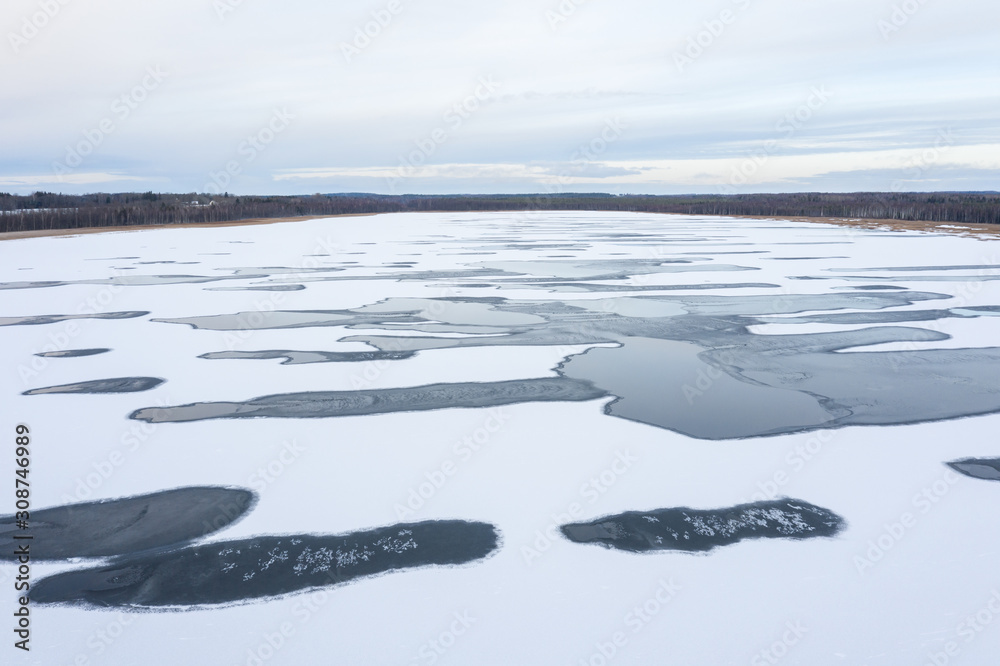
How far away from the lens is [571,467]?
15.5ft

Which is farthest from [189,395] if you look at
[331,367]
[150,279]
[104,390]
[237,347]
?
[150,279]

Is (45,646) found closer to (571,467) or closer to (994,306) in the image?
(571,467)

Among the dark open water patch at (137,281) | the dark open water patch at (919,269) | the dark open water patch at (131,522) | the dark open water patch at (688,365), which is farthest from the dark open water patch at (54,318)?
A: the dark open water patch at (919,269)

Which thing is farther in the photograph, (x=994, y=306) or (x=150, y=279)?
(x=150, y=279)

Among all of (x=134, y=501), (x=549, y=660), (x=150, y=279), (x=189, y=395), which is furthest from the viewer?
(x=150, y=279)

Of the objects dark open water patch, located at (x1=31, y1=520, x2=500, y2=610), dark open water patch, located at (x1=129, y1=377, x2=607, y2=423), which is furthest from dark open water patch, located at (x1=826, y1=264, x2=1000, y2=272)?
dark open water patch, located at (x1=31, y1=520, x2=500, y2=610)

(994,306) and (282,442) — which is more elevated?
A: (994,306)

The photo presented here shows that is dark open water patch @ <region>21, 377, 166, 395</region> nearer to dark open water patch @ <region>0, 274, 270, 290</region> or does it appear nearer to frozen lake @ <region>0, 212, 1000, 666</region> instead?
frozen lake @ <region>0, 212, 1000, 666</region>

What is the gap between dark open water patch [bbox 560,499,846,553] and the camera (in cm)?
379

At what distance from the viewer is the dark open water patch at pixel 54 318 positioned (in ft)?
32.5

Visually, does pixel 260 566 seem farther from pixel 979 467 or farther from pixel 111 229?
pixel 111 229

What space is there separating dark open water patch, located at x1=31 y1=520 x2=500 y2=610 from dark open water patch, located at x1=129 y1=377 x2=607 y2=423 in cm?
207

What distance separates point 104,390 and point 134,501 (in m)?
2.66

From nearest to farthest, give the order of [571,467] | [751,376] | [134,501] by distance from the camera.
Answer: [134,501], [571,467], [751,376]
